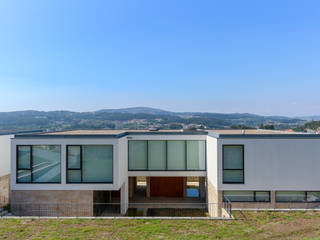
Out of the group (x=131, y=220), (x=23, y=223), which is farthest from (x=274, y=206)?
(x=23, y=223)

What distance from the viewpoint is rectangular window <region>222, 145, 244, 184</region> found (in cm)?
1247

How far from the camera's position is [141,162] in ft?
50.9

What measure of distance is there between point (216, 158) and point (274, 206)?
425cm

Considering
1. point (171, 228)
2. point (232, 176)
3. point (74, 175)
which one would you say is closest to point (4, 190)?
point (74, 175)

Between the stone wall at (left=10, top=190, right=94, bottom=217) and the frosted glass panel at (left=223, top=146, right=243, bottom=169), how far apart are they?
27.1ft

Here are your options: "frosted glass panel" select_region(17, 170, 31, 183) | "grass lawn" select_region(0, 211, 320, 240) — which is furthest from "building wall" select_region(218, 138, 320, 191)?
"frosted glass panel" select_region(17, 170, 31, 183)

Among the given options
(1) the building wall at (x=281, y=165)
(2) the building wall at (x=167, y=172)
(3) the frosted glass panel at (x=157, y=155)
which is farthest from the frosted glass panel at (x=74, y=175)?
(1) the building wall at (x=281, y=165)

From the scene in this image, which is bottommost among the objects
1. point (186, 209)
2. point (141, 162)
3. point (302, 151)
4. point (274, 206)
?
point (186, 209)

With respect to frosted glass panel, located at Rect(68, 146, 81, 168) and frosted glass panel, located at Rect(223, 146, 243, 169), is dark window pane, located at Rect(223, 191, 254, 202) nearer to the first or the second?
frosted glass panel, located at Rect(223, 146, 243, 169)

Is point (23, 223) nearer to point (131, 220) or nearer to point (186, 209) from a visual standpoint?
point (131, 220)

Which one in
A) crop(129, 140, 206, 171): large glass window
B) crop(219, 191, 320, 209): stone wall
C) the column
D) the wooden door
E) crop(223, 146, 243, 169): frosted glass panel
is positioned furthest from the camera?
the wooden door

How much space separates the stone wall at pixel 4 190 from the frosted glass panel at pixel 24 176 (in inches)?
80.6

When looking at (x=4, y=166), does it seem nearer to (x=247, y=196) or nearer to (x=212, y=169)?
(x=212, y=169)

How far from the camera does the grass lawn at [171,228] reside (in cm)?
820
